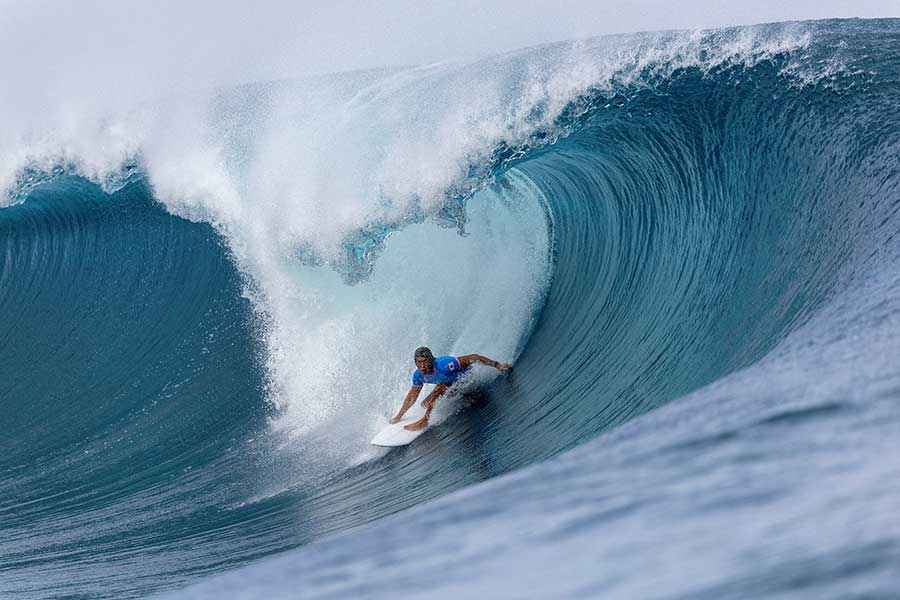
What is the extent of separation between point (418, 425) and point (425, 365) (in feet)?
1.70

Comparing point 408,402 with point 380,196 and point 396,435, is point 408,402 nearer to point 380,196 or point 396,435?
point 396,435

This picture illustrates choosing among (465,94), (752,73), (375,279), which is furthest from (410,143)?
(752,73)

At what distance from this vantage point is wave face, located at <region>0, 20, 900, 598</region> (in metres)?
6.15

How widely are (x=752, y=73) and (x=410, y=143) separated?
3198 millimetres

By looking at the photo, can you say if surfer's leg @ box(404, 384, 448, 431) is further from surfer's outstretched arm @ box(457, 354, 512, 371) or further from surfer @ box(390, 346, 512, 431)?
surfer's outstretched arm @ box(457, 354, 512, 371)

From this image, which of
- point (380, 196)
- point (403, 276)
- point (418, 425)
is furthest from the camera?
point (403, 276)

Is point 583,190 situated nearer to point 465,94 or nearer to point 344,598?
point 465,94

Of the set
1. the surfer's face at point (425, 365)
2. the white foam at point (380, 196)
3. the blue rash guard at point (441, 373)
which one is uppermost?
the white foam at point (380, 196)

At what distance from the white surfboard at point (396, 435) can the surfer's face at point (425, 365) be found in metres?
0.45

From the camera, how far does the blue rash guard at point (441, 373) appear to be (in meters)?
7.25

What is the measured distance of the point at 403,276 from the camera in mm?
9906

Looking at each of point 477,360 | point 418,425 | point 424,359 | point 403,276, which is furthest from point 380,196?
point 418,425

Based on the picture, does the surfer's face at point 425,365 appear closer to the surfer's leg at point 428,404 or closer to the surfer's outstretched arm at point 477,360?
the surfer's leg at point 428,404

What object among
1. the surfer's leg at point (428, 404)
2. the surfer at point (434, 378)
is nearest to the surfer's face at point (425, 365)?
the surfer at point (434, 378)
